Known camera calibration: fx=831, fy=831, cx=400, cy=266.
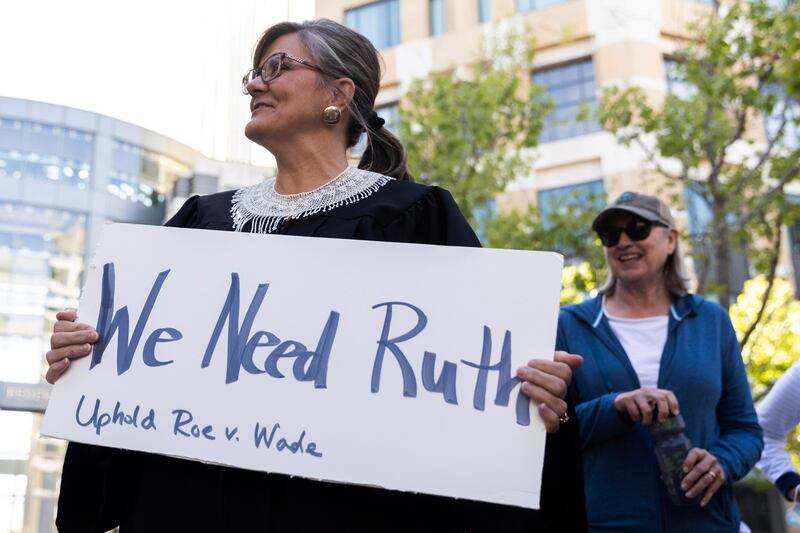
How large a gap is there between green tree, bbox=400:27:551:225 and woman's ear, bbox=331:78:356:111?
901 cm

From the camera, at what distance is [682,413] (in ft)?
8.39

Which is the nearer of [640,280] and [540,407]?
[540,407]

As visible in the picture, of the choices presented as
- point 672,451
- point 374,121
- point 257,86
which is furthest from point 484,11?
point 257,86

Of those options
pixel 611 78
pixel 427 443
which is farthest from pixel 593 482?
pixel 611 78

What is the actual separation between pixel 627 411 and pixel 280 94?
132 centimetres

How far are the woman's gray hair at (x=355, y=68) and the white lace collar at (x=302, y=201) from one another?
20 centimetres

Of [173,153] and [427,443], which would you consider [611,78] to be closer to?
[173,153]

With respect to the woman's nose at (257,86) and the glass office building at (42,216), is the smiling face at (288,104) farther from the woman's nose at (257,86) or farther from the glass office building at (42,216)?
the glass office building at (42,216)

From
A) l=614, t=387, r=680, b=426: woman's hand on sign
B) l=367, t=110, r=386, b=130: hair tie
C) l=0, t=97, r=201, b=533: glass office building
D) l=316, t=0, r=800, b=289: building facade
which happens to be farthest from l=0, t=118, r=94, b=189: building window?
l=316, t=0, r=800, b=289: building facade

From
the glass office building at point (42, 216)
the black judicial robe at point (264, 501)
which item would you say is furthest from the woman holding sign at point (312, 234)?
the glass office building at point (42, 216)

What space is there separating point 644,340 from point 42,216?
2.98 metres

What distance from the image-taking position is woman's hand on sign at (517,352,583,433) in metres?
1.53

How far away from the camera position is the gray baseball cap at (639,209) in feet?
9.68

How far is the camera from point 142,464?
6.02 ft
